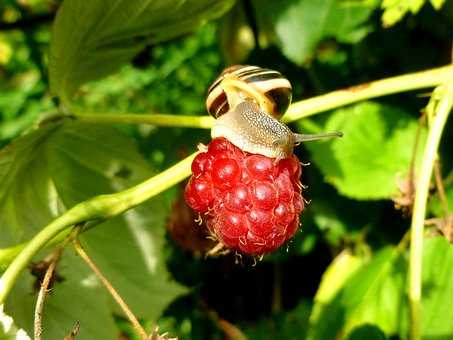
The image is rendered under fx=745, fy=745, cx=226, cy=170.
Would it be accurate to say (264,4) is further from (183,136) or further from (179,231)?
(179,231)

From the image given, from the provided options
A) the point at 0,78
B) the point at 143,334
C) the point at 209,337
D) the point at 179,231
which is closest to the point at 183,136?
the point at 179,231

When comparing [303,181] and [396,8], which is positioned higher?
[396,8]

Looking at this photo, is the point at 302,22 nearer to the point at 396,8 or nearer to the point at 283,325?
the point at 396,8

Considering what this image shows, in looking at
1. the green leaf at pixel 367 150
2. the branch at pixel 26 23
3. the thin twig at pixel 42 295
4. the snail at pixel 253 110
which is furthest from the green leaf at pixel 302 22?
the thin twig at pixel 42 295

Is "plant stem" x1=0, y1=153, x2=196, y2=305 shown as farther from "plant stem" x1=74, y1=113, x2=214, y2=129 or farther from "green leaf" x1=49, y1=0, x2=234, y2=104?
"green leaf" x1=49, y1=0, x2=234, y2=104

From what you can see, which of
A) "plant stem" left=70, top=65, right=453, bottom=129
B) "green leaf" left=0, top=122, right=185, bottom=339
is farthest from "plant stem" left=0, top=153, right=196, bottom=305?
"green leaf" left=0, top=122, right=185, bottom=339

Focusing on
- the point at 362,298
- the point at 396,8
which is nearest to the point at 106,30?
the point at 396,8

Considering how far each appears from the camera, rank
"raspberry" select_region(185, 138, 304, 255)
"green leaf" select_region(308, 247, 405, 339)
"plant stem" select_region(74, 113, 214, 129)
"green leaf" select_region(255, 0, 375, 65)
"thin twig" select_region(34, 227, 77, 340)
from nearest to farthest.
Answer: "thin twig" select_region(34, 227, 77, 340) < "raspberry" select_region(185, 138, 304, 255) < "plant stem" select_region(74, 113, 214, 129) < "green leaf" select_region(308, 247, 405, 339) < "green leaf" select_region(255, 0, 375, 65)
